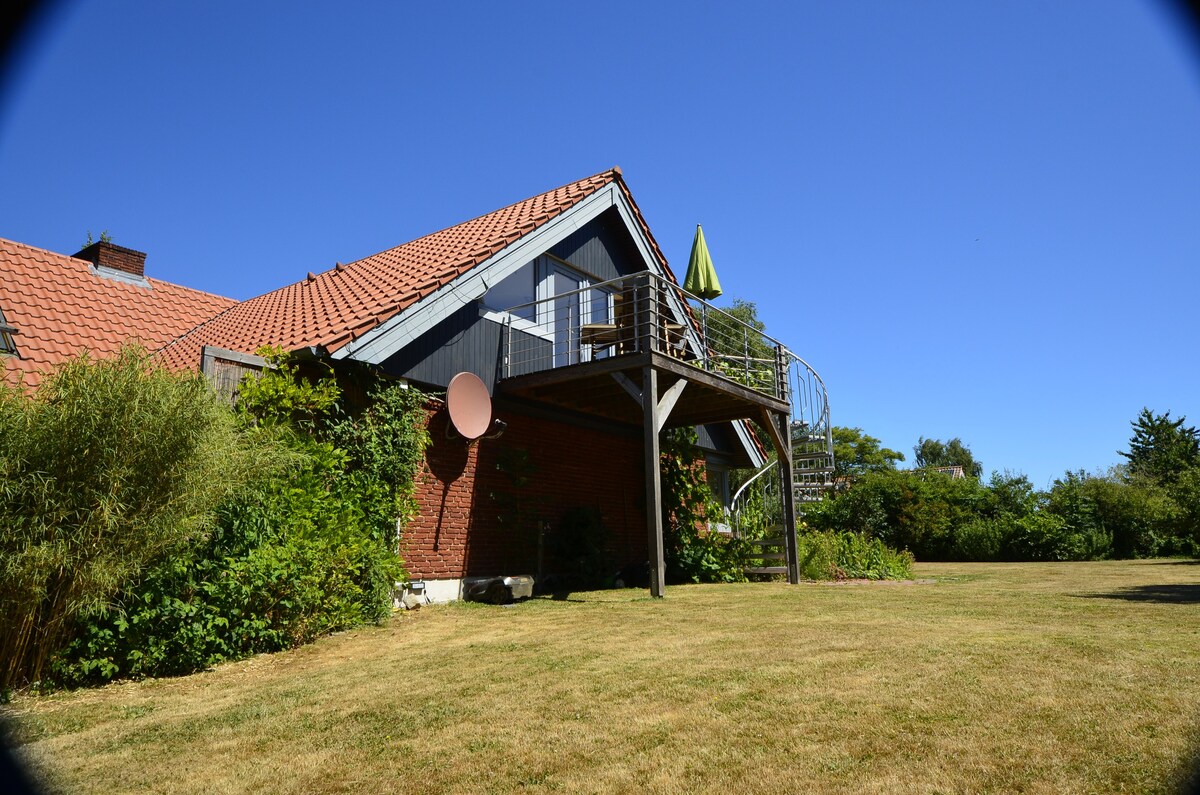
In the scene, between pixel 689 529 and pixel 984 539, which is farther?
pixel 984 539

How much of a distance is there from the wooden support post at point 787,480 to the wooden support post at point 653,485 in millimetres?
3577

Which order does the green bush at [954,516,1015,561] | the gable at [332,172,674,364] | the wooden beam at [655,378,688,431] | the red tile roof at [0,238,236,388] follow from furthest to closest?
the green bush at [954,516,1015,561] < the wooden beam at [655,378,688,431] < the gable at [332,172,674,364] < the red tile roof at [0,238,236,388]

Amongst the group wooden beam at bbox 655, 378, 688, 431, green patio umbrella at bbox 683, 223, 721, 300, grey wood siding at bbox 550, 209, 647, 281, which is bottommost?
wooden beam at bbox 655, 378, 688, 431

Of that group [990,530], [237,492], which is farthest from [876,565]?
[237,492]

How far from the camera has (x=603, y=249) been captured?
47.3 feet

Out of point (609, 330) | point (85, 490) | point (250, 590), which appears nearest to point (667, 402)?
point (609, 330)

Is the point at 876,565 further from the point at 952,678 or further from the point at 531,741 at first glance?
the point at 531,741

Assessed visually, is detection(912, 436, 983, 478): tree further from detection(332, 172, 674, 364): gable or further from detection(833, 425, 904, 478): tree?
detection(332, 172, 674, 364): gable

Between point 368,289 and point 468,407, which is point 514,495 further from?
point 368,289

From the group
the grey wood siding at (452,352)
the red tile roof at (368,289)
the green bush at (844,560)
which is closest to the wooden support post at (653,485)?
the grey wood siding at (452,352)

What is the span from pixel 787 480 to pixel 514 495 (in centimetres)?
487

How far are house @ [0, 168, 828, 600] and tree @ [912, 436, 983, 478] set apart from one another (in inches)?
2780

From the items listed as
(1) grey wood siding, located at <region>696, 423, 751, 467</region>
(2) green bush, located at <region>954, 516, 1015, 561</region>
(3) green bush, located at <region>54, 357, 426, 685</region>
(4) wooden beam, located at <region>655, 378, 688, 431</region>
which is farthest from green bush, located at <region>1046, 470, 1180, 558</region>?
(3) green bush, located at <region>54, 357, 426, 685</region>

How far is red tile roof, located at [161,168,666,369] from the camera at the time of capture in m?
9.86
